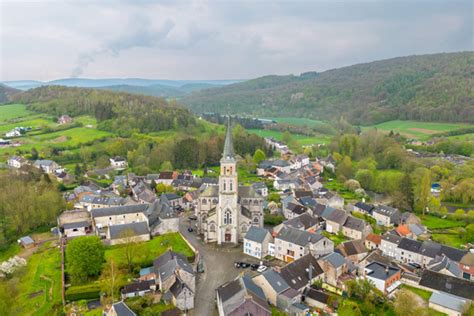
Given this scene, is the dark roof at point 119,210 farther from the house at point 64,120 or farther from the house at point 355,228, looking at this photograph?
the house at point 64,120

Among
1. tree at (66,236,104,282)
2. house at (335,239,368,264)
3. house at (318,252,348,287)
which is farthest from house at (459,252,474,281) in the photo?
tree at (66,236,104,282)

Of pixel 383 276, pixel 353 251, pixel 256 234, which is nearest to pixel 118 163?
pixel 256 234

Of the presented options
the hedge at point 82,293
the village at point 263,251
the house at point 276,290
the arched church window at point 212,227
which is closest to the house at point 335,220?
the village at point 263,251

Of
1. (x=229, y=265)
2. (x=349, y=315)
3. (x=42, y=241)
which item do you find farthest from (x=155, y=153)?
(x=349, y=315)

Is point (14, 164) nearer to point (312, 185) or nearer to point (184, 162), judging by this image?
point (184, 162)

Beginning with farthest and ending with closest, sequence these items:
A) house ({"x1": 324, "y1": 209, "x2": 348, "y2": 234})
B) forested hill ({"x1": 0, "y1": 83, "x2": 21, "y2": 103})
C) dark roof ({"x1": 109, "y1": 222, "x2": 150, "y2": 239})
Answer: forested hill ({"x1": 0, "y1": 83, "x2": 21, "y2": 103}), house ({"x1": 324, "y1": 209, "x2": 348, "y2": 234}), dark roof ({"x1": 109, "y1": 222, "x2": 150, "y2": 239})

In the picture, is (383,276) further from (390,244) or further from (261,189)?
(261,189)

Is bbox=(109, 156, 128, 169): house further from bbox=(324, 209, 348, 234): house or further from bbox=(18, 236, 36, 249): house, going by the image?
bbox=(324, 209, 348, 234): house
